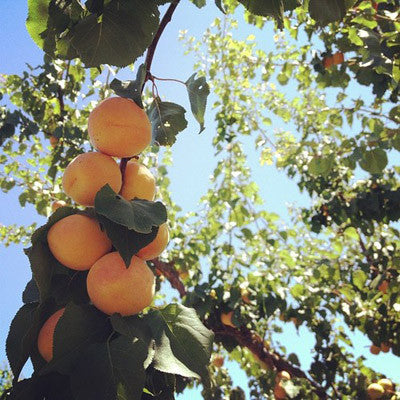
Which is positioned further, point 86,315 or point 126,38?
point 126,38

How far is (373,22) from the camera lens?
2113 mm

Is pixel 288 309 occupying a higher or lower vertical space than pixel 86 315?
higher

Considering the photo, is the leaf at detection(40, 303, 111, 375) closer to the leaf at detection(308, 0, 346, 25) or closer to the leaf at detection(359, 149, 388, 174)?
the leaf at detection(308, 0, 346, 25)

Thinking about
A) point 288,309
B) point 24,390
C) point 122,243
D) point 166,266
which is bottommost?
point 24,390

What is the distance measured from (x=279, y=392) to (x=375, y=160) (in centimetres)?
143

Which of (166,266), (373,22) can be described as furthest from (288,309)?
(373,22)

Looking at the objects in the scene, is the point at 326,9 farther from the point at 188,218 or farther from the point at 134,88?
the point at 188,218

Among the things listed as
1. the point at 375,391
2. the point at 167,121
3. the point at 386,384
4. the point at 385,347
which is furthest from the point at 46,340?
the point at 385,347

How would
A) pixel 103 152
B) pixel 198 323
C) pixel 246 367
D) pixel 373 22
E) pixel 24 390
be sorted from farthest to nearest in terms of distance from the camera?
pixel 246 367
pixel 373 22
pixel 103 152
pixel 198 323
pixel 24 390

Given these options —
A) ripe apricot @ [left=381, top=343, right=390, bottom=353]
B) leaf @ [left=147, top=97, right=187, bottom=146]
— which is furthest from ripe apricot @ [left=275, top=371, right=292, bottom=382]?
leaf @ [left=147, top=97, right=187, bottom=146]

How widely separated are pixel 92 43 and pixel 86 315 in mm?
476

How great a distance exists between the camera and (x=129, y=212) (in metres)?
0.64

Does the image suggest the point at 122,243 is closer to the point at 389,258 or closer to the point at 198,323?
the point at 198,323

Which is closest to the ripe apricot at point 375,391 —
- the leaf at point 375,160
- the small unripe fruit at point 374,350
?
the small unripe fruit at point 374,350
